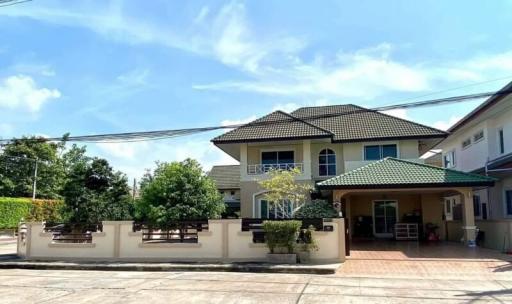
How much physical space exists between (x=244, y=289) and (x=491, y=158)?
17.5m

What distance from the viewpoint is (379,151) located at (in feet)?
84.9

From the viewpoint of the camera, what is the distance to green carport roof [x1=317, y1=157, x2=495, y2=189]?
18.0m

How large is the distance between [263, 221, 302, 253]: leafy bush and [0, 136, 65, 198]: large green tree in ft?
113

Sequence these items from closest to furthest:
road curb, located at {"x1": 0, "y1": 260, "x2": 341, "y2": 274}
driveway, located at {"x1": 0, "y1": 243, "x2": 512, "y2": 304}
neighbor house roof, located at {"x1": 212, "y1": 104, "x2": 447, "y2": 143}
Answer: driveway, located at {"x1": 0, "y1": 243, "x2": 512, "y2": 304} → road curb, located at {"x1": 0, "y1": 260, "x2": 341, "y2": 274} → neighbor house roof, located at {"x1": 212, "y1": 104, "x2": 447, "y2": 143}

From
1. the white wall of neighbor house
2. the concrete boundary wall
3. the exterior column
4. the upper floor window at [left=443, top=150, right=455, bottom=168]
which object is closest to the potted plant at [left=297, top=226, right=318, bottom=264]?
the concrete boundary wall

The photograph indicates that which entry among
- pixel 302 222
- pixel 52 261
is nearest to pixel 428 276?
pixel 302 222

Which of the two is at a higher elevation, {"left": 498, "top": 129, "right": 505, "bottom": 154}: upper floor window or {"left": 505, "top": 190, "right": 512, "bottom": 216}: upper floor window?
{"left": 498, "top": 129, "right": 505, "bottom": 154}: upper floor window

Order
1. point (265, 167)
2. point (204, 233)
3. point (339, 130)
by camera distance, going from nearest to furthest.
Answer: point (204, 233)
point (265, 167)
point (339, 130)

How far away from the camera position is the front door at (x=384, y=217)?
86.2 feet

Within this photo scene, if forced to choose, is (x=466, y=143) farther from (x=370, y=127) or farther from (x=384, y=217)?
(x=384, y=217)

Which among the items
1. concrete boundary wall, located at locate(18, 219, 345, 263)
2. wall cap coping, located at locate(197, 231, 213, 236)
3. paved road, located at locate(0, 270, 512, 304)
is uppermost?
wall cap coping, located at locate(197, 231, 213, 236)

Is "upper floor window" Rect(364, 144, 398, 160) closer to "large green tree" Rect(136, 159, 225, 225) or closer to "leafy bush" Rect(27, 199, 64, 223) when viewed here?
"large green tree" Rect(136, 159, 225, 225)

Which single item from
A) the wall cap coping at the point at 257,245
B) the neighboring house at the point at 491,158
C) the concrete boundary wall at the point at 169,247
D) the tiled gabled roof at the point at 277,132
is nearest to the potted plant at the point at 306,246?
the concrete boundary wall at the point at 169,247

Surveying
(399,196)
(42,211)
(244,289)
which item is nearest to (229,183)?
(42,211)
